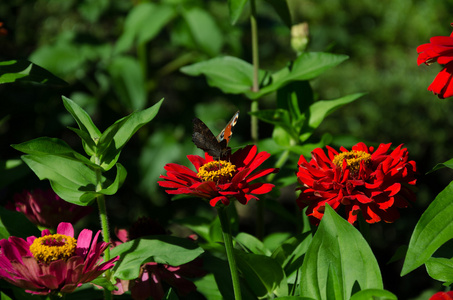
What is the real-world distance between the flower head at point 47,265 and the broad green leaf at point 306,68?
39 centimetres

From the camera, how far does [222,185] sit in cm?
63

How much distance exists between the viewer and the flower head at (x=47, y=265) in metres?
0.58

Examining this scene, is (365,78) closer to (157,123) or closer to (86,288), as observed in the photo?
(157,123)

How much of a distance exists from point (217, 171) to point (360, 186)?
16cm

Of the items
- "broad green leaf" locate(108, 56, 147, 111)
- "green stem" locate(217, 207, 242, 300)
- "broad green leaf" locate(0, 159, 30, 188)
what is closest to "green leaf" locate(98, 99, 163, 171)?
"green stem" locate(217, 207, 242, 300)

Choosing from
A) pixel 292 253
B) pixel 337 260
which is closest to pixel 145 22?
pixel 292 253

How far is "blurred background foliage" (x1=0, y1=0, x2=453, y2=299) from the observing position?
1.48 m

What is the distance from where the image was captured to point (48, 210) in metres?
0.79

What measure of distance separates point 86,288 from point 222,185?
0.29 metres

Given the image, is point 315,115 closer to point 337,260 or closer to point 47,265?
point 337,260

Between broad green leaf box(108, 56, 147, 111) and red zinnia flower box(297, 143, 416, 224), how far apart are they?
840 mm

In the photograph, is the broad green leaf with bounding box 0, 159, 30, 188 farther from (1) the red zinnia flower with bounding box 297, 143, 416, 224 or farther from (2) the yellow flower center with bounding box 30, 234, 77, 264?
(1) the red zinnia flower with bounding box 297, 143, 416, 224

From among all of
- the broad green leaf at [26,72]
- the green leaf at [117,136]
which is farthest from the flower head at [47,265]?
the broad green leaf at [26,72]

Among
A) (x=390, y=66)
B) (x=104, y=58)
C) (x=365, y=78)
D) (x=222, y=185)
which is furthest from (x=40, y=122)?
(x=390, y=66)
